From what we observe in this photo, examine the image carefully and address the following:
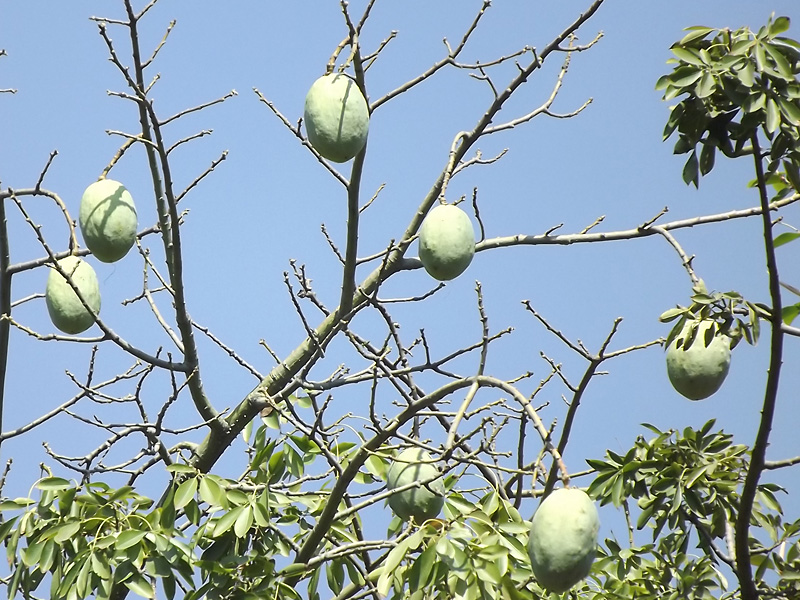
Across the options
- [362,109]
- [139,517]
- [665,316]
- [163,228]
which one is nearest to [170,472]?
[139,517]

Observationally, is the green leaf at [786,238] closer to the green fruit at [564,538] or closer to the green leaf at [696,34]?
the green leaf at [696,34]

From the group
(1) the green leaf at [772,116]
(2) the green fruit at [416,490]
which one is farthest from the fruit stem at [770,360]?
(2) the green fruit at [416,490]

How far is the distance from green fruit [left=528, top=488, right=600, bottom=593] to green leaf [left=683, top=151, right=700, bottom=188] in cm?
132

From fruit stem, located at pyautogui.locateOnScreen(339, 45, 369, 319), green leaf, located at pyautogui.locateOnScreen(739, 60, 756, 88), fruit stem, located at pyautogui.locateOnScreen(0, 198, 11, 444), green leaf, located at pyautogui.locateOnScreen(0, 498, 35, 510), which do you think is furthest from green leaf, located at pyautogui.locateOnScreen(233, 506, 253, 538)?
green leaf, located at pyautogui.locateOnScreen(739, 60, 756, 88)

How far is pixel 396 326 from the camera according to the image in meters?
3.78

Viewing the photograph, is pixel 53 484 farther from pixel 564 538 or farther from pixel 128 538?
pixel 564 538

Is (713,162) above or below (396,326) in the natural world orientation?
above

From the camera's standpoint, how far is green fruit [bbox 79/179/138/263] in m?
3.24

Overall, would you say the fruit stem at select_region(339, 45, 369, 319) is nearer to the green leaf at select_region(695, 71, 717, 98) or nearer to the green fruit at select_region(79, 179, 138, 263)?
the green fruit at select_region(79, 179, 138, 263)

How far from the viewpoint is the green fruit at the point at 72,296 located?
3.45 m

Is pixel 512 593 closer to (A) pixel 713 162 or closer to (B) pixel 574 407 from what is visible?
(B) pixel 574 407

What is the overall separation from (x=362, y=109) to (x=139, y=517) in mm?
1416

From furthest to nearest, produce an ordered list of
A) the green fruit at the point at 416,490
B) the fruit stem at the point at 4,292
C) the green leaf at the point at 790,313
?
the fruit stem at the point at 4,292 < the green leaf at the point at 790,313 < the green fruit at the point at 416,490

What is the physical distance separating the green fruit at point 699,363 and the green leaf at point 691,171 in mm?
519
